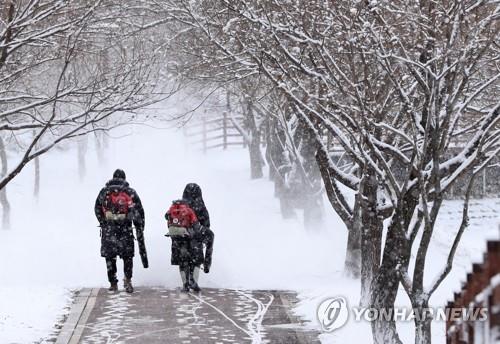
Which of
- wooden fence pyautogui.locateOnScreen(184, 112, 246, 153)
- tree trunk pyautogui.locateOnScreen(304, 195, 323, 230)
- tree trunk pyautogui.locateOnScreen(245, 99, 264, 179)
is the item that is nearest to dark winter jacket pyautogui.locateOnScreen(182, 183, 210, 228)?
tree trunk pyautogui.locateOnScreen(304, 195, 323, 230)

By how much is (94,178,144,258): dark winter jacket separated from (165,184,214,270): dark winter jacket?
53 cm

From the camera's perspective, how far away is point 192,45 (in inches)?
671

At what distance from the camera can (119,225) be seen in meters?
14.5

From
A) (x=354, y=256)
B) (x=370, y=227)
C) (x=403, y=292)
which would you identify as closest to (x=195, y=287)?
(x=354, y=256)

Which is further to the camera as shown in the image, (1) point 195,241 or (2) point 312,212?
(2) point 312,212

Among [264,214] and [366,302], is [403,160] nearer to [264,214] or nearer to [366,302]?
[366,302]

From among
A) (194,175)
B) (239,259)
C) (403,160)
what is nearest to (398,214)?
(403,160)

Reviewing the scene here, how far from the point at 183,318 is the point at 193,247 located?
238 centimetres

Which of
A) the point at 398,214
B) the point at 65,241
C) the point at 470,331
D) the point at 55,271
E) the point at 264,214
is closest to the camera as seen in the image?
the point at 470,331

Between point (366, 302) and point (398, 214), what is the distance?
361cm

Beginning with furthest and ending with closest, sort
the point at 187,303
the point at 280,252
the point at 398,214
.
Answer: the point at 280,252
the point at 187,303
the point at 398,214

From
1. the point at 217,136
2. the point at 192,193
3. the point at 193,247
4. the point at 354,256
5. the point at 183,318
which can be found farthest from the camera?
the point at 217,136

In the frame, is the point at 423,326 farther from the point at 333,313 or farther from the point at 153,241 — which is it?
the point at 153,241

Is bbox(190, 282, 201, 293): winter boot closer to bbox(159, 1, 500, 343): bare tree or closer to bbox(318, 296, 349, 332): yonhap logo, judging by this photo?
bbox(318, 296, 349, 332): yonhap logo
